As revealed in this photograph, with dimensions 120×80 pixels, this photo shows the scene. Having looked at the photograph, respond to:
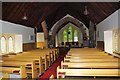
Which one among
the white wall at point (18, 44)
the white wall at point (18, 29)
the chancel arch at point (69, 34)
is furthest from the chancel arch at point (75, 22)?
the white wall at point (18, 44)

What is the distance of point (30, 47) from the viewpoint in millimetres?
13219

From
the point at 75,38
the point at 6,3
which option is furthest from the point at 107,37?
the point at 75,38

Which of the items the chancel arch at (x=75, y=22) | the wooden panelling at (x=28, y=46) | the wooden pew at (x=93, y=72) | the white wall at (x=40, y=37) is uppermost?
the chancel arch at (x=75, y=22)

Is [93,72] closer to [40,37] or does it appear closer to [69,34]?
[40,37]

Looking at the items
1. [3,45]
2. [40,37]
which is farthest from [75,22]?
[3,45]

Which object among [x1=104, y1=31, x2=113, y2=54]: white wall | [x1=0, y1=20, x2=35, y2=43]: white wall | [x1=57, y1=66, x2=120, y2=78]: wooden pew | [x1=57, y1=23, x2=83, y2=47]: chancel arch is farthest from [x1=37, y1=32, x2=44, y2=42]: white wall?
[x1=57, y1=66, x2=120, y2=78]: wooden pew

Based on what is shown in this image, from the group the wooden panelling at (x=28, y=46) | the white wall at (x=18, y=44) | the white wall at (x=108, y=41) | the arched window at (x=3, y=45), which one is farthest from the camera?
the wooden panelling at (x=28, y=46)

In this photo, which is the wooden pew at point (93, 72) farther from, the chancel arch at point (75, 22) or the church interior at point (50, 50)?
the chancel arch at point (75, 22)

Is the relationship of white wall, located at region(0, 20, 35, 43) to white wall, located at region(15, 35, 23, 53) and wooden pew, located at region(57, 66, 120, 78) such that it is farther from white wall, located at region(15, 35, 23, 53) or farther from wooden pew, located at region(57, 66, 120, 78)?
wooden pew, located at region(57, 66, 120, 78)

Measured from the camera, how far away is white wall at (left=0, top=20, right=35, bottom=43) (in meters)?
8.28

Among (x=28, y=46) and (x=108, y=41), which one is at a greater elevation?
(x=108, y=41)

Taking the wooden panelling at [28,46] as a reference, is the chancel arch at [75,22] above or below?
A: above

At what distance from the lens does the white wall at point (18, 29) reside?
27.2ft

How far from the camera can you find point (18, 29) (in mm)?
10211
